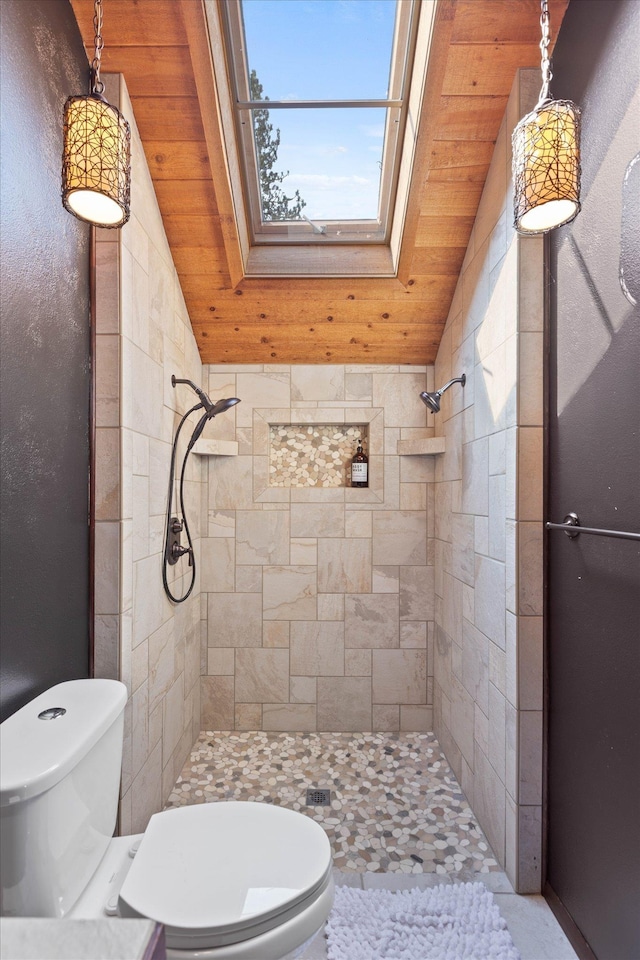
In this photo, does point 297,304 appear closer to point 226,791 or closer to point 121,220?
point 121,220

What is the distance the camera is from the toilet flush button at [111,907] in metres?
1.08

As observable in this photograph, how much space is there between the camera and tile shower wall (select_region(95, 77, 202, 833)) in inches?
64.4

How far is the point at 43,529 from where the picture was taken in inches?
52.3

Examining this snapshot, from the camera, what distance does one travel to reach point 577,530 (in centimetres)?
140

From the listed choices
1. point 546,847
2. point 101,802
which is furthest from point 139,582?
point 546,847

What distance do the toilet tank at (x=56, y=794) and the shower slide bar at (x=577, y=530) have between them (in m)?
1.16

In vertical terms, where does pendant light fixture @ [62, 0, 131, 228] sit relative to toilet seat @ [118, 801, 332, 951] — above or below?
above

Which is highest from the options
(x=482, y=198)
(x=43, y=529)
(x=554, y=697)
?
(x=482, y=198)

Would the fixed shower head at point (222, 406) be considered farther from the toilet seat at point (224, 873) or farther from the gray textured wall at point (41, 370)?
the toilet seat at point (224, 873)

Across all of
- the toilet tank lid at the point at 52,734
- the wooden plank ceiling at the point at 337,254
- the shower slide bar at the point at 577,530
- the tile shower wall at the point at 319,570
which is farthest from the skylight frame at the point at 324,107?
the toilet tank lid at the point at 52,734

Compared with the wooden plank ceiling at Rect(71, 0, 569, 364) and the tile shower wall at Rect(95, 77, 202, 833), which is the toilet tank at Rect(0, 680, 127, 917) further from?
the wooden plank ceiling at Rect(71, 0, 569, 364)

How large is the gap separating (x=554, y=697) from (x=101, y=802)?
3.99 feet

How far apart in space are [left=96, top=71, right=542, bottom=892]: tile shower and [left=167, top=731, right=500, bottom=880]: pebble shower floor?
7cm

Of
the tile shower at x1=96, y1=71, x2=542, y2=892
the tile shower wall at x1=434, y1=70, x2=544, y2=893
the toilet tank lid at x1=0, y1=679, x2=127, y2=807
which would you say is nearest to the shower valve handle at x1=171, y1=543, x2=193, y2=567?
the tile shower at x1=96, y1=71, x2=542, y2=892
